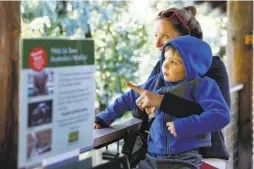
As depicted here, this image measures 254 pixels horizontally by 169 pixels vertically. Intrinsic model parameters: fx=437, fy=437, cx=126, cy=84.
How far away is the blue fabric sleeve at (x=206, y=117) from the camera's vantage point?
1.69 meters

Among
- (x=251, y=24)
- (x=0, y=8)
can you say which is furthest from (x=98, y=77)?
(x=0, y=8)

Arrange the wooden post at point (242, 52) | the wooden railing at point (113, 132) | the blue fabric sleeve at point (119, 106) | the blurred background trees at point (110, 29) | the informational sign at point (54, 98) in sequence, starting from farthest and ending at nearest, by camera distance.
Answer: the blurred background trees at point (110, 29) < the wooden post at point (242, 52) < the blue fabric sleeve at point (119, 106) < the wooden railing at point (113, 132) < the informational sign at point (54, 98)

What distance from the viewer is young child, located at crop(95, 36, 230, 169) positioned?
Result: 170 cm

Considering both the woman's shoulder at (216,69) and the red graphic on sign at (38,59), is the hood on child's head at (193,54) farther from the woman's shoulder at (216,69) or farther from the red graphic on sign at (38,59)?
the red graphic on sign at (38,59)

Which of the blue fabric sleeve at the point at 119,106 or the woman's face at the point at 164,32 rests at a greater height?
the woman's face at the point at 164,32

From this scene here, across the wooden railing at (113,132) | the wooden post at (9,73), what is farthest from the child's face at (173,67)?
the wooden post at (9,73)

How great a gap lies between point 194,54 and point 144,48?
3.82m

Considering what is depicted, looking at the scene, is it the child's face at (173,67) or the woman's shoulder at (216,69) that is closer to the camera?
the child's face at (173,67)

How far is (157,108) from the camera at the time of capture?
5.82ft

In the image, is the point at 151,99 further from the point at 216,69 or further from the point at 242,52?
the point at 242,52

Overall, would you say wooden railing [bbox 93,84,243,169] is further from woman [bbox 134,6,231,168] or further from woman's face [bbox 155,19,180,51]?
woman's face [bbox 155,19,180,51]

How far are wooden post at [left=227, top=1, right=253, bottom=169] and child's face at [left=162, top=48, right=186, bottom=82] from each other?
204 cm

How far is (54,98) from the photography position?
1.28m

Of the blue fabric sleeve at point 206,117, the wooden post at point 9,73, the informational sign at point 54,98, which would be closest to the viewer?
the informational sign at point 54,98
